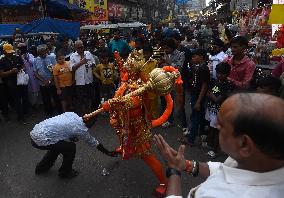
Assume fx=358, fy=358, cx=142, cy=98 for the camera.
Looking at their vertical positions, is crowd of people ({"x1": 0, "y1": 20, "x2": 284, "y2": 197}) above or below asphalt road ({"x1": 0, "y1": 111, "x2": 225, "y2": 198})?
above

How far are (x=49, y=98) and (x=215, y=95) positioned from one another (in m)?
4.26

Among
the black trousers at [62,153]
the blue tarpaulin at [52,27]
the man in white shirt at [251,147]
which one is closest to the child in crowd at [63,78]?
the black trousers at [62,153]

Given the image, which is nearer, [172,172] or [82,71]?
[172,172]

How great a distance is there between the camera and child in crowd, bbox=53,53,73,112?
7.59m

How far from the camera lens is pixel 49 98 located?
805 centimetres

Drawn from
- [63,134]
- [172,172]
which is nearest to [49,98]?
[63,134]

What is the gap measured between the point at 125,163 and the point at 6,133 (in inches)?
120

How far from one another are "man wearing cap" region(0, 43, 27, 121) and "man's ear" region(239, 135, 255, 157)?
6908mm

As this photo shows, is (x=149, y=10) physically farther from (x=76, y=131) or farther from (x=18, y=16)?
(x=76, y=131)

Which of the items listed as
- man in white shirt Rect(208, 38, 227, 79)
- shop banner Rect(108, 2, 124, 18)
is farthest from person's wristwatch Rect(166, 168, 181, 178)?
shop banner Rect(108, 2, 124, 18)

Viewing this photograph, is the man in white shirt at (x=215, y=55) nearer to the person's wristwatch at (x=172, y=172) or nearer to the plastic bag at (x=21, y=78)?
the plastic bag at (x=21, y=78)

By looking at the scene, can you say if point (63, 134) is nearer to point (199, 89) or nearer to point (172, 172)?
point (199, 89)

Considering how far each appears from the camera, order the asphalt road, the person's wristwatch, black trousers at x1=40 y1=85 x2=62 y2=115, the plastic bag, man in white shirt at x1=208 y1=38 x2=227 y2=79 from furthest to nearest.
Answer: black trousers at x1=40 y1=85 x2=62 y2=115 → the plastic bag → man in white shirt at x1=208 y1=38 x2=227 y2=79 → the asphalt road → the person's wristwatch

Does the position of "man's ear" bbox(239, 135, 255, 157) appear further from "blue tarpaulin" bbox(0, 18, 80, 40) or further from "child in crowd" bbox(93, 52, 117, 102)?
"blue tarpaulin" bbox(0, 18, 80, 40)
